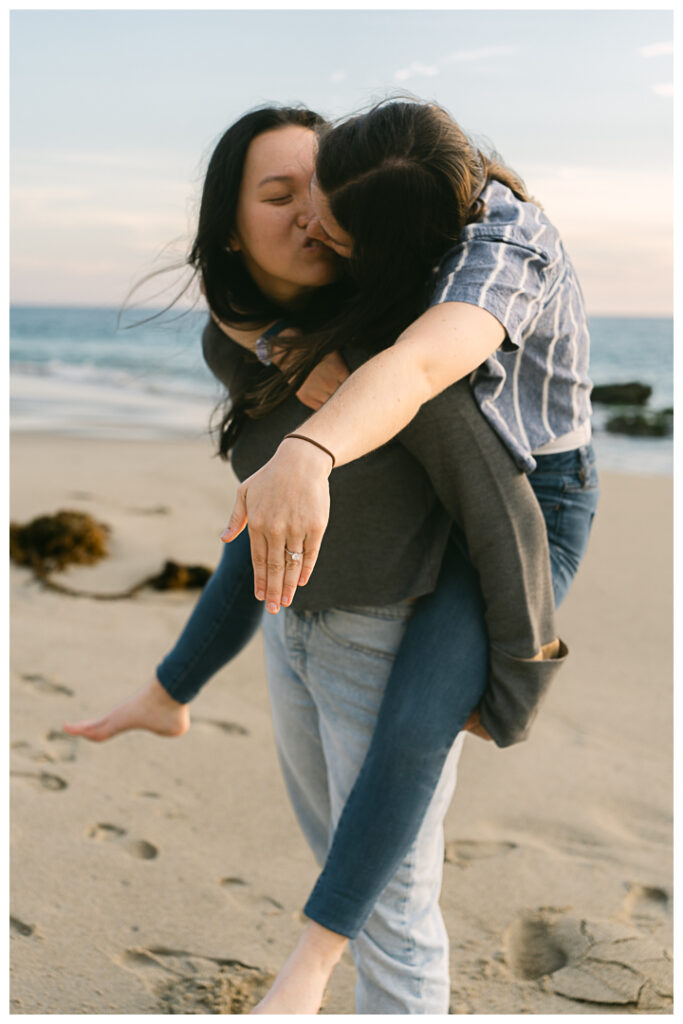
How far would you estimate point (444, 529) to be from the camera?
163 centimetres

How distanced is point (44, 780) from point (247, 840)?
2.10 ft

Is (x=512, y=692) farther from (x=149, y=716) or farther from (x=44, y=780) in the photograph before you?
(x=44, y=780)

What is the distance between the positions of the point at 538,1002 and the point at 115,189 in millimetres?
16495

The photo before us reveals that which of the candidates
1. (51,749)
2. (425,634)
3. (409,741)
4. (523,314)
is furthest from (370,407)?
(51,749)

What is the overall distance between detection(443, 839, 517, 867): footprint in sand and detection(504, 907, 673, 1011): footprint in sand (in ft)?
0.83

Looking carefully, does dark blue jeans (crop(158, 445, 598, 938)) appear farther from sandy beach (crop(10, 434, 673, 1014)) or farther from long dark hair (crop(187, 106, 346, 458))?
sandy beach (crop(10, 434, 673, 1014))

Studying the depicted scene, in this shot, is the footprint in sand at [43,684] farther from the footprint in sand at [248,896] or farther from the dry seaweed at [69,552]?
the footprint in sand at [248,896]

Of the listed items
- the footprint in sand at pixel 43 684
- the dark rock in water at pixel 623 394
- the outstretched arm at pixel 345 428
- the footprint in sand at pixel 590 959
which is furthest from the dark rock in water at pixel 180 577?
the dark rock in water at pixel 623 394

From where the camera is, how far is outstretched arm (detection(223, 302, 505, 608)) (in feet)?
3.85

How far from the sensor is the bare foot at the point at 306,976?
A: 1.53 meters

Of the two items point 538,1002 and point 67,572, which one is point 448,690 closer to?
point 538,1002

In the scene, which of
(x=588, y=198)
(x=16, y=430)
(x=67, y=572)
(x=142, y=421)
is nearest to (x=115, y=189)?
(x=142, y=421)

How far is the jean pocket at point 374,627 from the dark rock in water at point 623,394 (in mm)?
12052

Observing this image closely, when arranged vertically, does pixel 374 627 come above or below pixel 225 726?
above
